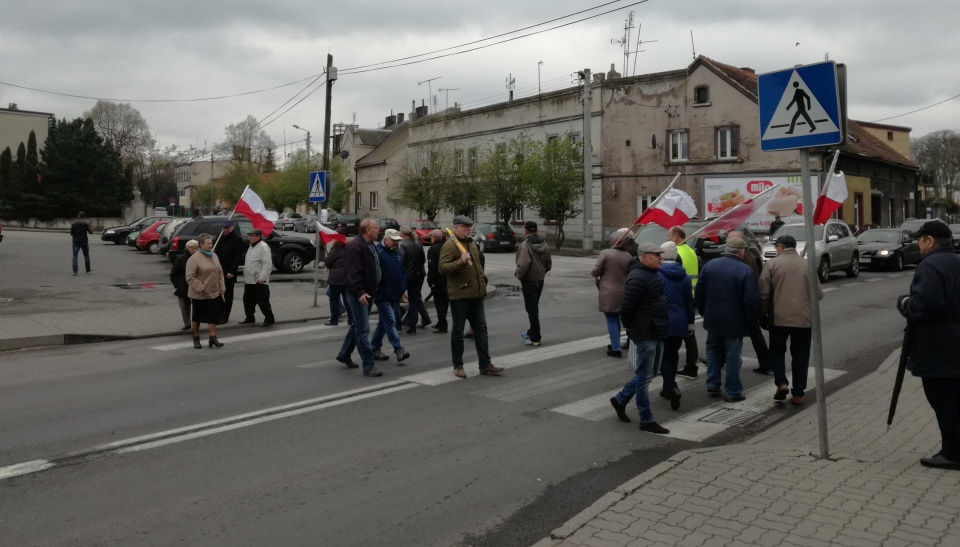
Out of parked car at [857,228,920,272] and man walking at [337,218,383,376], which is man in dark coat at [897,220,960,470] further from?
parked car at [857,228,920,272]

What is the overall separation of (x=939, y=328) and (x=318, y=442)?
15.7 feet

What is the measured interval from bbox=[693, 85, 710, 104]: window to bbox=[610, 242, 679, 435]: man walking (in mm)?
33456

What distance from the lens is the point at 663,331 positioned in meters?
7.05

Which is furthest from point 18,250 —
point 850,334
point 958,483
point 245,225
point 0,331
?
point 958,483

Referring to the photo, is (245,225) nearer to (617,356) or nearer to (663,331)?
(617,356)

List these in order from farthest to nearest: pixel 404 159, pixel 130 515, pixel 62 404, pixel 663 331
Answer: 1. pixel 404 159
2. pixel 62 404
3. pixel 663 331
4. pixel 130 515

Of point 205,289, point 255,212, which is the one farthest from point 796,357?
point 255,212

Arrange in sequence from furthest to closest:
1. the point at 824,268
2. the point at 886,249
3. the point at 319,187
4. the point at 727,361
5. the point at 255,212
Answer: the point at 886,249, the point at 824,268, the point at 319,187, the point at 255,212, the point at 727,361

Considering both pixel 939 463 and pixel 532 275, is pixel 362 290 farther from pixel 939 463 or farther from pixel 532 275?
pixel 939 463

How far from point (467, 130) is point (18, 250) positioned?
2853cm

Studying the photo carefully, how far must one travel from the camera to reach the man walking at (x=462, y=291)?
360 inches

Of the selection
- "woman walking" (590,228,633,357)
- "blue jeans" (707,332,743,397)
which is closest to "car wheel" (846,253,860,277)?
"woman walking" (590,228,633,357)

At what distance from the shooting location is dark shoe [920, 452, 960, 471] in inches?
219

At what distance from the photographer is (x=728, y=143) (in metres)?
37.6
